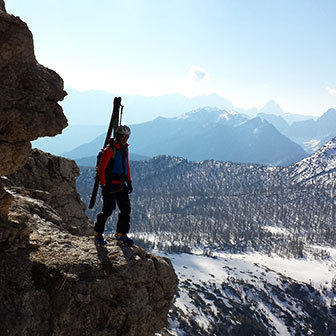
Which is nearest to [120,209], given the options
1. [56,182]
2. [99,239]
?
[99,239]

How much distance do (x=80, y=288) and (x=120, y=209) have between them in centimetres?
380

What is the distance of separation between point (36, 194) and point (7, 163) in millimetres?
9676

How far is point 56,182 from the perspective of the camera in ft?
87.5

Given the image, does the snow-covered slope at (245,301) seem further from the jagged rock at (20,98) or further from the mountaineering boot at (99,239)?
the jagged rock at (20,98)

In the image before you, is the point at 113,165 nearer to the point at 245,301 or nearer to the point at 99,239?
the point at 99,239

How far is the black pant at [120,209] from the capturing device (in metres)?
13.2

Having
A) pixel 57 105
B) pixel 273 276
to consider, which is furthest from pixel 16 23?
pixel 273 276

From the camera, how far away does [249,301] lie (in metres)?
148

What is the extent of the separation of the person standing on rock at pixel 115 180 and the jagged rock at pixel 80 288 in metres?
0.69

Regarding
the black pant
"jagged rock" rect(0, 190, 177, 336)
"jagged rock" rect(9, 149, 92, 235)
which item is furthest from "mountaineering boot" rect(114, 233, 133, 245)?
"jagged rock" rect(9, 149, 92, 235)

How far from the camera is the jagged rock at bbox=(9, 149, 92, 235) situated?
24859 millimetres

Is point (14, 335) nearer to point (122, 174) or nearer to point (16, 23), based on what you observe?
point (122, 174)

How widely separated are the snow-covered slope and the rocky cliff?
10023cm

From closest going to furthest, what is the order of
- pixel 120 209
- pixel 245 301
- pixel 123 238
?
pixel 120 209
pixel 123 238
pixel 245 301
